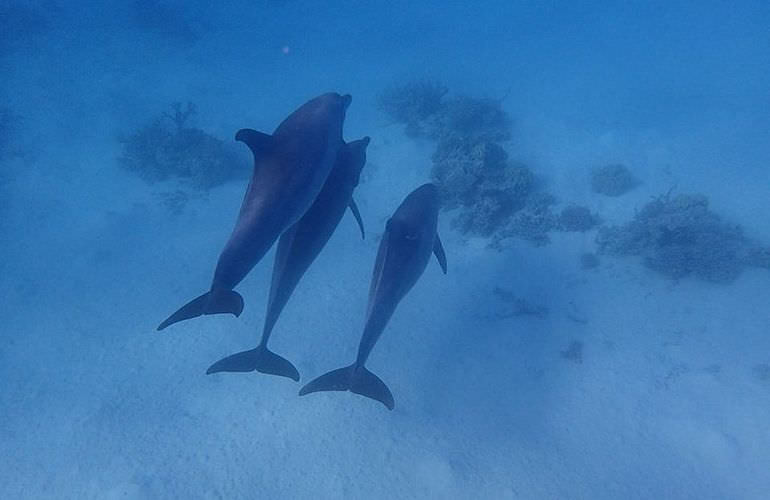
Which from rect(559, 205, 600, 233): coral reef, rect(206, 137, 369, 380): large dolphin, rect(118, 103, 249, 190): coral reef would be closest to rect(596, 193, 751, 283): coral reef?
rect(559, 205, 600, 233): coral reef

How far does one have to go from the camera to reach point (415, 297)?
25.4 ft

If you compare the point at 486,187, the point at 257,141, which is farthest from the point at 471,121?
the point at 257,141

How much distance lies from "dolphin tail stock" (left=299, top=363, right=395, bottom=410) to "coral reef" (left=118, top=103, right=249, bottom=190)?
337 inches

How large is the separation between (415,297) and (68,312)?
6.60 meters

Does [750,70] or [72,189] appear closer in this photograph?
[72,189]

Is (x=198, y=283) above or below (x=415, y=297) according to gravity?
below

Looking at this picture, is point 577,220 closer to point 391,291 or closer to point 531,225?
point 531,225

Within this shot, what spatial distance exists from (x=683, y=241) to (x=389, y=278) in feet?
22.4

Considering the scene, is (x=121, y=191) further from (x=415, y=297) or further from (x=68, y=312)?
(x=415, y=297)

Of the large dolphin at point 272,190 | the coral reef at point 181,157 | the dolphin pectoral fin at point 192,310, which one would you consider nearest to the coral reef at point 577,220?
the large dolphin at point 272,190

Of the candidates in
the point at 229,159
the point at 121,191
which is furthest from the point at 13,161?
the point at 229,159

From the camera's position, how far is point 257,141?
10.8ft

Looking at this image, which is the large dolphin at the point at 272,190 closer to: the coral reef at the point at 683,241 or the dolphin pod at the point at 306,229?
the dolphin pod at the point at 306,229

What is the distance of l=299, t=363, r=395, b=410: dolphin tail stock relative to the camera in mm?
4285
